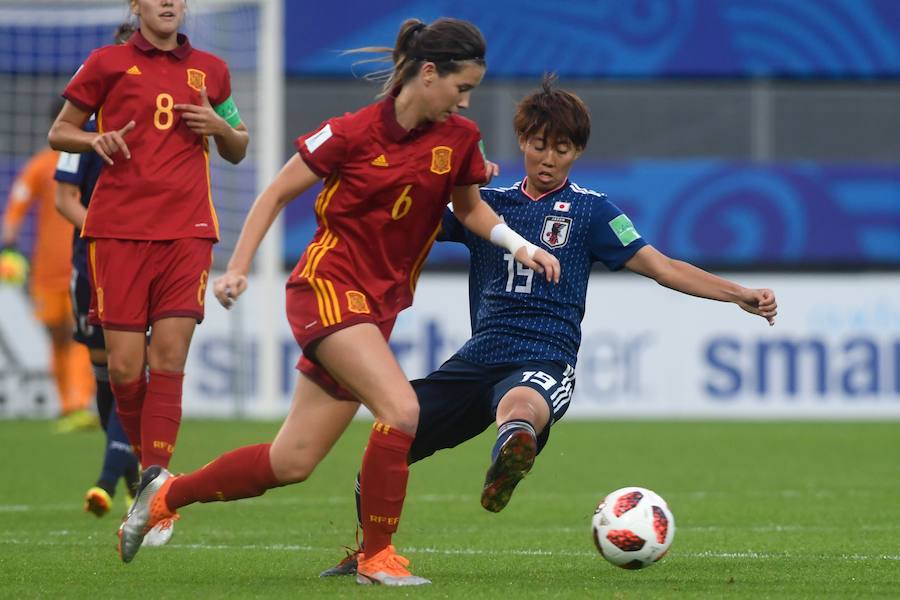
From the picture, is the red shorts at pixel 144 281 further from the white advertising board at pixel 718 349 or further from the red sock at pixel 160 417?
the white advertising board at pixel 718 349

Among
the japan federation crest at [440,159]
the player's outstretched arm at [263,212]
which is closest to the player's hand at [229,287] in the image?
the player's outstretched arm at [263,212]

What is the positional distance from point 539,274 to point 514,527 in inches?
71.1

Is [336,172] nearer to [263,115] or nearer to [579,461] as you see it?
[579,461]

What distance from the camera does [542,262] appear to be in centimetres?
525

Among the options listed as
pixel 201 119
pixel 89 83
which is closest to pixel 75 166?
pixel 89 83

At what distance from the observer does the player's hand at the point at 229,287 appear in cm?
491

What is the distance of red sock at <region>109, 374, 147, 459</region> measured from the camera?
665cm

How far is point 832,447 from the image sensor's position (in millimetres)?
12523

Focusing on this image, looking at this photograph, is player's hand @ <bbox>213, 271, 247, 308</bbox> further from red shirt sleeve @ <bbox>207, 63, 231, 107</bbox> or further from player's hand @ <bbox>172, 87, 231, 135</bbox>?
red shirt sleeve @ <bbox>207, 63, 231, 107</bbox>

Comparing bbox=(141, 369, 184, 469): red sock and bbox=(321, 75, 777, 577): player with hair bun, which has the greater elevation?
bbox=(321, 75, 777, 577): player with hair bun

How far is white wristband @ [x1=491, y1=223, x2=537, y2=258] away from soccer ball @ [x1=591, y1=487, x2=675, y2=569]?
3.09 feet

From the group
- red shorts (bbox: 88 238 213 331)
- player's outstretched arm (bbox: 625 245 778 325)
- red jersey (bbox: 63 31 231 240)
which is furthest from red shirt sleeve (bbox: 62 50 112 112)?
player's outstretched arm (bbox: 625 245 778 325)

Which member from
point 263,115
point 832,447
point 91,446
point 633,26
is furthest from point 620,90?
point 91,446

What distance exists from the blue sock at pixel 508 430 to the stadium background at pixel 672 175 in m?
8.98
